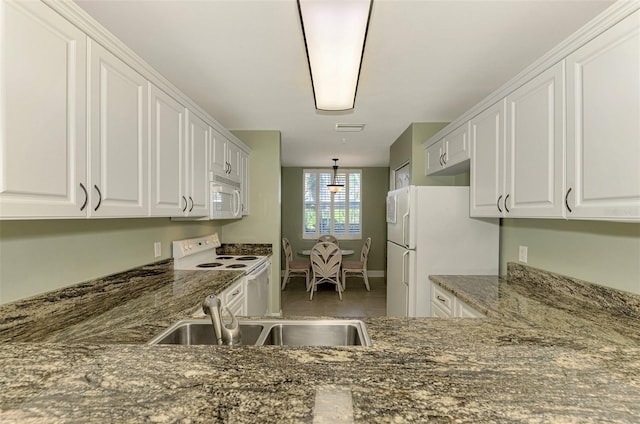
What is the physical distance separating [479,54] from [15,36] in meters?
2.30

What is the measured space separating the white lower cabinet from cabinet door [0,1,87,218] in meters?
2.15

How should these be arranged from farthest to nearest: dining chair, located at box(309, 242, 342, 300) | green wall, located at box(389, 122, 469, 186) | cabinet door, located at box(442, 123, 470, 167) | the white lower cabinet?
dining chair, located at box(309, 242, 342, 300)
green wall, located at box(389, 122, 469, 186)
cabinet door, located at box(442, 123, 470, 167)
the white lower cabinet

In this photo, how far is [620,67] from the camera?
1.24m

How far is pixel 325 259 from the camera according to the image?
17.0 feet

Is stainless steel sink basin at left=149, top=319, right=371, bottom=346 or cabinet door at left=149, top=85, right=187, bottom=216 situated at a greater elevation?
cabinet door at left=149, top=85, right=187, bottom=216

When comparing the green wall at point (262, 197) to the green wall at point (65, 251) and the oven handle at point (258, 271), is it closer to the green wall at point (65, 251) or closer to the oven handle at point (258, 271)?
the oven handle at point (258, 271)

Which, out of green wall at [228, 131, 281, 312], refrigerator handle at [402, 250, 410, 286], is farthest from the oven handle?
refrigerator handle at [402, 250, 410, 286]

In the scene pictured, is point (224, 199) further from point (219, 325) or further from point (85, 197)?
point (219, 325)

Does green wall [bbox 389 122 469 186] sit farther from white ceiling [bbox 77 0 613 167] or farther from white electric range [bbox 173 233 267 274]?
white electric range [bbox 173 233 267 274]

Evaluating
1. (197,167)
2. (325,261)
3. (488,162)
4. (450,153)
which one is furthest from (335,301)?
(488,162)

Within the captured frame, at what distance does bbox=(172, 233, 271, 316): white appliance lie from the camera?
9.07 ft

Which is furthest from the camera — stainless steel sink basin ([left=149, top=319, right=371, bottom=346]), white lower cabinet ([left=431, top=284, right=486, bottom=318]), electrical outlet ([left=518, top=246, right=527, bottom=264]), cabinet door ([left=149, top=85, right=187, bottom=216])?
electrical outlet ([left=518, top=246, right=527, bottom=264])

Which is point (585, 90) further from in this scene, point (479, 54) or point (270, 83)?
point (270, 83)

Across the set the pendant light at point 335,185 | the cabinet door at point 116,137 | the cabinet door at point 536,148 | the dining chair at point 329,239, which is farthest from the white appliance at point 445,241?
the dining chair at point 329,239
